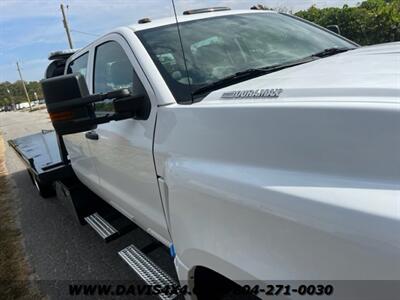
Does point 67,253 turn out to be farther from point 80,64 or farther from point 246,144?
point 246,144

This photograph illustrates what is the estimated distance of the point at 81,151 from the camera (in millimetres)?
3951

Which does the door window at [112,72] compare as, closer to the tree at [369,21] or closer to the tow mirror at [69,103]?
the tow mirror at [69,103]

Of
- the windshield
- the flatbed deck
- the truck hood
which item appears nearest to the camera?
the truck hood

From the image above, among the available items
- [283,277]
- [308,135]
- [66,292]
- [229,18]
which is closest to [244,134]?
[308,135]

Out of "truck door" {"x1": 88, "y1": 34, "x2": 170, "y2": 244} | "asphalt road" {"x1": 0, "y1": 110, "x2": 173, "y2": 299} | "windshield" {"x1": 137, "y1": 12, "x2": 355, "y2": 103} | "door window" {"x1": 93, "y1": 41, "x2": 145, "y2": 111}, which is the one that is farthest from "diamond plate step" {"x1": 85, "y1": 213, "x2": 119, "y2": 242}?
"windshield" {"x1": 137, "y1": 12, "x2": 355, "y2": 103}

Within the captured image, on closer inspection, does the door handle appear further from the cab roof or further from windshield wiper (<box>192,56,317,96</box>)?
windshield wiper (<box>192,56,317,96</box>)

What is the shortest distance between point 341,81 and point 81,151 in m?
2.85

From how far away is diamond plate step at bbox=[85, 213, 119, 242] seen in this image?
11.2 feet

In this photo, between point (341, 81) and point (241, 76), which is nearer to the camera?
point (341, 81)

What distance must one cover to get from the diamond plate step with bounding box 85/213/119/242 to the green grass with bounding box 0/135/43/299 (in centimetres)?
76

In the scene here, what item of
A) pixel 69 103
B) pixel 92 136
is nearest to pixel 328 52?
pixel 69 103

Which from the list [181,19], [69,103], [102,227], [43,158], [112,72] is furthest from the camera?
[43,158]

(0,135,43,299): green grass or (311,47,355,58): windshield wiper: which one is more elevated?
(311,47,355,58): windshield wiper

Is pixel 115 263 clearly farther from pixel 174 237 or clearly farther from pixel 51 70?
pixel 51 70
